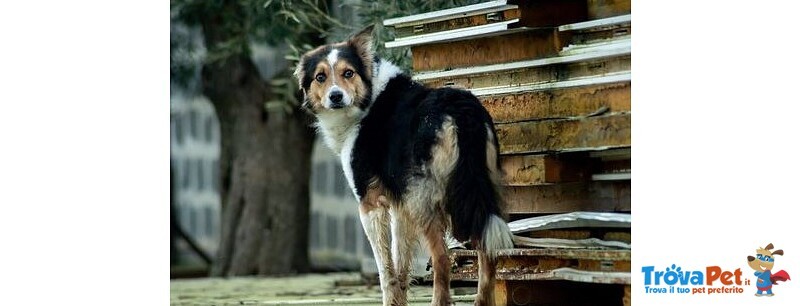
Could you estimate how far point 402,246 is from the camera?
229 inches

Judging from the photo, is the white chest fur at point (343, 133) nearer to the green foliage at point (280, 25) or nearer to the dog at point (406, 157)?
the dog at point (406, 157)

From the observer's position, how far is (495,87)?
6059 millimetres

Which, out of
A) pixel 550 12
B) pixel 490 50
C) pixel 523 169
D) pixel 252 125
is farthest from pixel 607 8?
pixel 252 125

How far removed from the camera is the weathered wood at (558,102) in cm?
531

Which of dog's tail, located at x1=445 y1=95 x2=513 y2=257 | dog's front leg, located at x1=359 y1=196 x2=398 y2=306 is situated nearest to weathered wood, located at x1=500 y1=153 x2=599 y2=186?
dog's tail, located at x1=445 y1=95 x2=513 y2=257

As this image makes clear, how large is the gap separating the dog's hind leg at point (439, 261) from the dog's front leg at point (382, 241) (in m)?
0.32

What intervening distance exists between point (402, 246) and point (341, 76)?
77 cm
